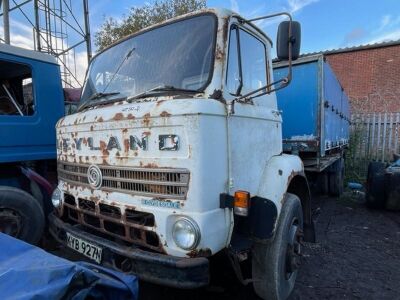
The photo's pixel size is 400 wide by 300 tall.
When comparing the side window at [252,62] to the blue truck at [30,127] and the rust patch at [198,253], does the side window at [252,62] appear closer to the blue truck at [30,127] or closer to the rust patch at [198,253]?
the rust patch at [198,253]

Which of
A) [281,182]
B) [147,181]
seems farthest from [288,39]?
[147,181]

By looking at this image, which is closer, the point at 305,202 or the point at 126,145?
the point at 126,145

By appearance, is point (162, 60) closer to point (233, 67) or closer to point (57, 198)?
point (233, 67)

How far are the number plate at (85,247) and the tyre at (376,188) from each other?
556cm

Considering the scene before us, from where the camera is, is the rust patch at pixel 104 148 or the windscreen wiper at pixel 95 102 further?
the windscreen wiper at pixel 95 102

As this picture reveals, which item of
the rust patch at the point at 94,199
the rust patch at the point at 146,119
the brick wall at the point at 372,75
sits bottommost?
the rust patch at the point at 94,199

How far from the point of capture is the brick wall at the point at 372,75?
16641 mm

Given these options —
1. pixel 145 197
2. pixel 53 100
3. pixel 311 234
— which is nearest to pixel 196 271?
pixel 145 197

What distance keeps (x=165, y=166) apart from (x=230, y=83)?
879 millimetres

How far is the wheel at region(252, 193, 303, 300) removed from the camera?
106 inches

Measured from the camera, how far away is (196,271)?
6.97 ft

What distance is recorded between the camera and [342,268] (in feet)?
12.8

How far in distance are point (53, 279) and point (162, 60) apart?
1.84 meters

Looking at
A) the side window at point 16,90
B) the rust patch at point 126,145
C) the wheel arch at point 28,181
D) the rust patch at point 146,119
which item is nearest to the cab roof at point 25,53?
the side window at point 16,90
